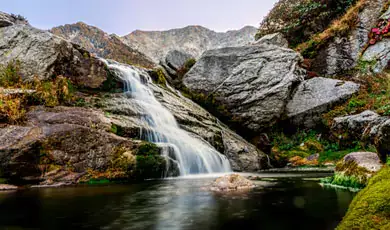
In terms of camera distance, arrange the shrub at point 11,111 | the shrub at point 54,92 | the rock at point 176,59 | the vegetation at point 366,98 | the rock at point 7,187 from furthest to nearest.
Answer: the rock at point 176,59 → the vegetation at point 366,98 → the shrub at point 54,92 → the shrub at point 11,111 → the rock at point 7,187

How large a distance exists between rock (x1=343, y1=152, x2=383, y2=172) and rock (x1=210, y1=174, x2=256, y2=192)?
96.2 inches

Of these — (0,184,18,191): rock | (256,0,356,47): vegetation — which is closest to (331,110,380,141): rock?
(256,0,356,47): vegetation

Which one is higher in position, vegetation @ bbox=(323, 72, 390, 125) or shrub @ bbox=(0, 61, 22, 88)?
shrub @ bbox=(0, 61, 22, 88)

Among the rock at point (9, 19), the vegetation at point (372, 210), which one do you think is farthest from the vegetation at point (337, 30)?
the vegetation at point (372, 210)

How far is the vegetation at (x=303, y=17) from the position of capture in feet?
84.8

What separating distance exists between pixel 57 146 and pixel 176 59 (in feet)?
55.6

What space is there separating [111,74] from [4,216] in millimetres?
10976

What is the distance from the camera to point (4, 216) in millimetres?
4504

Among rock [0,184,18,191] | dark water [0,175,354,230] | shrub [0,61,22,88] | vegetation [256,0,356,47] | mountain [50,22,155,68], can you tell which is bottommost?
dark water [0,175,354,230]

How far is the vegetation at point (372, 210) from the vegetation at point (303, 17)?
26.5 m

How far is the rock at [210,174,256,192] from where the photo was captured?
7121 mm

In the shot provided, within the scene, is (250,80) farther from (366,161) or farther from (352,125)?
(366,161)

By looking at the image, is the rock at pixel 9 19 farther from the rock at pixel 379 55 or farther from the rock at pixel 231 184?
the rock at pixel 379 55

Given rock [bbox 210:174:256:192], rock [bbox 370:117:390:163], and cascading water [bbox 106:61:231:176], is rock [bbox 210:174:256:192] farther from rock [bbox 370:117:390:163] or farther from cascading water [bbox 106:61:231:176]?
cascading water [bbox 106:61:231:176]
